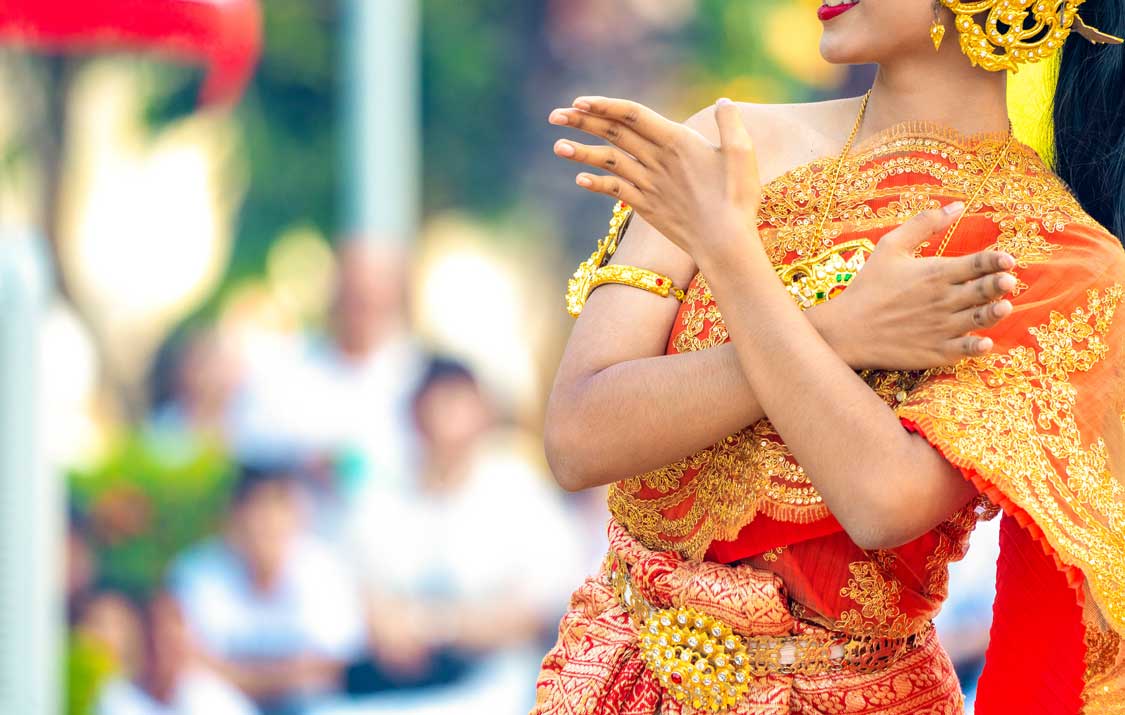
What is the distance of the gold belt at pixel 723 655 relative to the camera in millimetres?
1699

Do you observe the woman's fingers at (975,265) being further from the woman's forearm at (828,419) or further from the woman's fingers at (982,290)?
the woman's forearm at (828,419)

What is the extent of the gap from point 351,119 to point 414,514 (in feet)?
4.93

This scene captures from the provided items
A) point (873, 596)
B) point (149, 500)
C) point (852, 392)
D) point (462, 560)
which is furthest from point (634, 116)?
point (149, 500)

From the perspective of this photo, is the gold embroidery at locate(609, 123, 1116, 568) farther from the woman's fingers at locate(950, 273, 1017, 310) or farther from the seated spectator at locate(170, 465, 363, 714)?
the seated spectator at locate(170, 465, 363, 714)

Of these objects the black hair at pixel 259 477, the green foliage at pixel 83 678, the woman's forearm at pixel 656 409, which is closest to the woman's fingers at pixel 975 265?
the woman's forearm at pixel 656 409

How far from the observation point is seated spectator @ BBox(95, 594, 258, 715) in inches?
197

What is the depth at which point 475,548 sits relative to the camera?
5.35 m

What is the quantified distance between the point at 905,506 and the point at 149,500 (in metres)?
4.15

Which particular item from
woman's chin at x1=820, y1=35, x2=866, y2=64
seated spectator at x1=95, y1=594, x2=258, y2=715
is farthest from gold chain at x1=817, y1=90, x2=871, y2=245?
seated spectator at x1=95, y1=594, x2=258, y2=715

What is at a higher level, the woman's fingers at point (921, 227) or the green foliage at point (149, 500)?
the green foliage at point (149, 500)

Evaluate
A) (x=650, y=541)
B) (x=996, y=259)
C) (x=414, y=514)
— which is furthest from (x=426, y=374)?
(x=996, y=259)

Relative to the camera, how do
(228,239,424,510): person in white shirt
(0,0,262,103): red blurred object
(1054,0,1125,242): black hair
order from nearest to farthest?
(1054,0,1125,242): black hair < (0,0,262,103): red blurred object < (228,239,424,510): person in white shirt

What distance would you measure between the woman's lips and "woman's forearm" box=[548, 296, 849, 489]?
40cm

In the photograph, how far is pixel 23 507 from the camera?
202 centimetres
